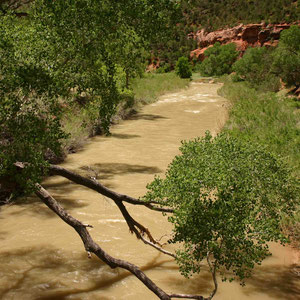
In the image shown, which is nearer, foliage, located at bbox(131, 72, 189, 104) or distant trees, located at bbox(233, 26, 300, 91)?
distant trees, located at bbox(233, 26, 300, 91)

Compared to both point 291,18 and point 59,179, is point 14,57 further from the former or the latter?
point 291,18

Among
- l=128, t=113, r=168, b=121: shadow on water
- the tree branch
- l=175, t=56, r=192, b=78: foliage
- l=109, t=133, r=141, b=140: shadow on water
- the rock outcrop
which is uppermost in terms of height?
the rock outcrop

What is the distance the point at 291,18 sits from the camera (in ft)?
223

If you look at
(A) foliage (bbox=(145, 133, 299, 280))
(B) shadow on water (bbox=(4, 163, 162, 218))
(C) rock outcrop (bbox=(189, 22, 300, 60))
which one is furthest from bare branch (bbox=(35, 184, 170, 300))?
(C) rock outcrop (bbox=(189, 22, 300, 60))

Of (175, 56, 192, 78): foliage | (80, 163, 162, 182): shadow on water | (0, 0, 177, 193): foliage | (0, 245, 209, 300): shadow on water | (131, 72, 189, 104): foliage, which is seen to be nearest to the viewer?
(0, 0, 177, 193): foliage

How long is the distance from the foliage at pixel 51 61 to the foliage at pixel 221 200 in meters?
1.51

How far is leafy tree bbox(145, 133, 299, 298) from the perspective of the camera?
11.9ft

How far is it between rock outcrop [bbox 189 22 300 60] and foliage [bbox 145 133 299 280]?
6420 cm

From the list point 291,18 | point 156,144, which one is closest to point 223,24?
point 291,18

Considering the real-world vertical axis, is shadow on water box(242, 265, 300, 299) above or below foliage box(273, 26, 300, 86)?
below

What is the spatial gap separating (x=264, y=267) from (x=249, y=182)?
250 cm

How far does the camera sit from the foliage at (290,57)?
24109mm

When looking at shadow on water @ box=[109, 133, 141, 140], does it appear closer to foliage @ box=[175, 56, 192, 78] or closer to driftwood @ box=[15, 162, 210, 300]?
driftwood @ box=[15, 162, 210, 300]

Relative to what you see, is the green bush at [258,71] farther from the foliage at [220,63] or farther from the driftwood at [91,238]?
the driftwood at [91,238]
